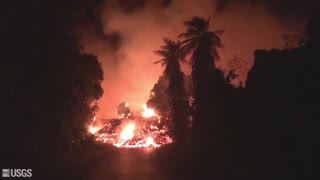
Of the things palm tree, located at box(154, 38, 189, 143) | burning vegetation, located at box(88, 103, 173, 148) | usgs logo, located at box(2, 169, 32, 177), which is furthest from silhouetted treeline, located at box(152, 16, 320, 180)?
burning vegetation, located at box(88, 103, 173, 148)

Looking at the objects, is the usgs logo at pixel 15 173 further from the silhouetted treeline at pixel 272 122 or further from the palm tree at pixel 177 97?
the palm tree at pixel 177 97

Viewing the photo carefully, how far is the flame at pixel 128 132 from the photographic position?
7800 cm

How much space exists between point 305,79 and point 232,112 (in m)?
9.00

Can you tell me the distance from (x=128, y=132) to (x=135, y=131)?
Result: 166 centimetres

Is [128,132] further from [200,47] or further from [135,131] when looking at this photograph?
[200,47]

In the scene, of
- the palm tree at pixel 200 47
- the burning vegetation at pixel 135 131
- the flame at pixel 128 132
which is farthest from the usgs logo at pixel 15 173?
the flame at pixel 128 132

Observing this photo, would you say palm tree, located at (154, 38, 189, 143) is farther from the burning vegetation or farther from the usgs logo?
the usgs logo

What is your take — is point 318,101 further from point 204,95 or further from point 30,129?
point 30,129

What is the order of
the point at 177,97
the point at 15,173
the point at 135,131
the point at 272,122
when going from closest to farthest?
the point at 15,173 → the point at 272,122 → the point at 177,97 → the point at 135,131

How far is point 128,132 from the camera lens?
8588cm

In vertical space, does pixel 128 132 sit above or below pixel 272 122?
above

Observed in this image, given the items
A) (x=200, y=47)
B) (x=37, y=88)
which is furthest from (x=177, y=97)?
(x=37, y=88)

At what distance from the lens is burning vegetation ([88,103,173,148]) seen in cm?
6761

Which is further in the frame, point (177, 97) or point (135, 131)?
point (135, 131)
